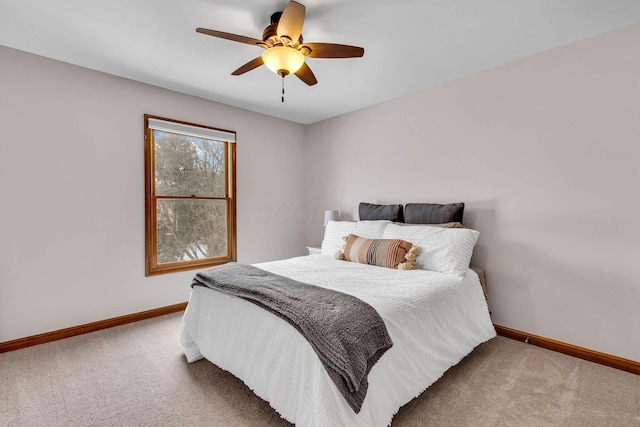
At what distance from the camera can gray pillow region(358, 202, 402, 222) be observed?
11.1 ft

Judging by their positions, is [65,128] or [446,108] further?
[446,108]

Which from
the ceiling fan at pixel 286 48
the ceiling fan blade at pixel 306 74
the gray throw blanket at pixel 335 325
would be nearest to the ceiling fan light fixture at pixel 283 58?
the ceiling fan at pixel 286 48

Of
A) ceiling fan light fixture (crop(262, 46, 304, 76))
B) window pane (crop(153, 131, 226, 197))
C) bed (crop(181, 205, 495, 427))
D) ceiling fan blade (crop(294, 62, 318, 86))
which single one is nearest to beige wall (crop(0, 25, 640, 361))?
window pane (crop(153, 131, 226, 197))

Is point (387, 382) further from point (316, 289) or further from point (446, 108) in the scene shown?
point (446, 108)

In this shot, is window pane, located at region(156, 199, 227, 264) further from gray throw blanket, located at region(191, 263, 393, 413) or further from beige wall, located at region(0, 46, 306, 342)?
gray throw blanket, located at region(191, 263, 393, 413)

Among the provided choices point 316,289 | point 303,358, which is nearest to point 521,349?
point 316,289

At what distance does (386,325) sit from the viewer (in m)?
1.62

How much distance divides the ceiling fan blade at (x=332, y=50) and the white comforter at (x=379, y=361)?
61.7 inches

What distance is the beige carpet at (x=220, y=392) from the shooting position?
5.60 ft

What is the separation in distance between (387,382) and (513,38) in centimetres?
261

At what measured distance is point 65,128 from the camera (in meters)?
2.75

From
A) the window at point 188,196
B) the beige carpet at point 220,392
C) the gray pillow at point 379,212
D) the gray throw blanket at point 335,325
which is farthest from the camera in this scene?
the gray pillow at point 379,212

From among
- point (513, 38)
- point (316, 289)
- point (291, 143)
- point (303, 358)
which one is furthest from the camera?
point (291, 143)

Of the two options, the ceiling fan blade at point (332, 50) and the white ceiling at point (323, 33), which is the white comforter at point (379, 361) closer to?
the ceiling fan blade at point (332, 50)
